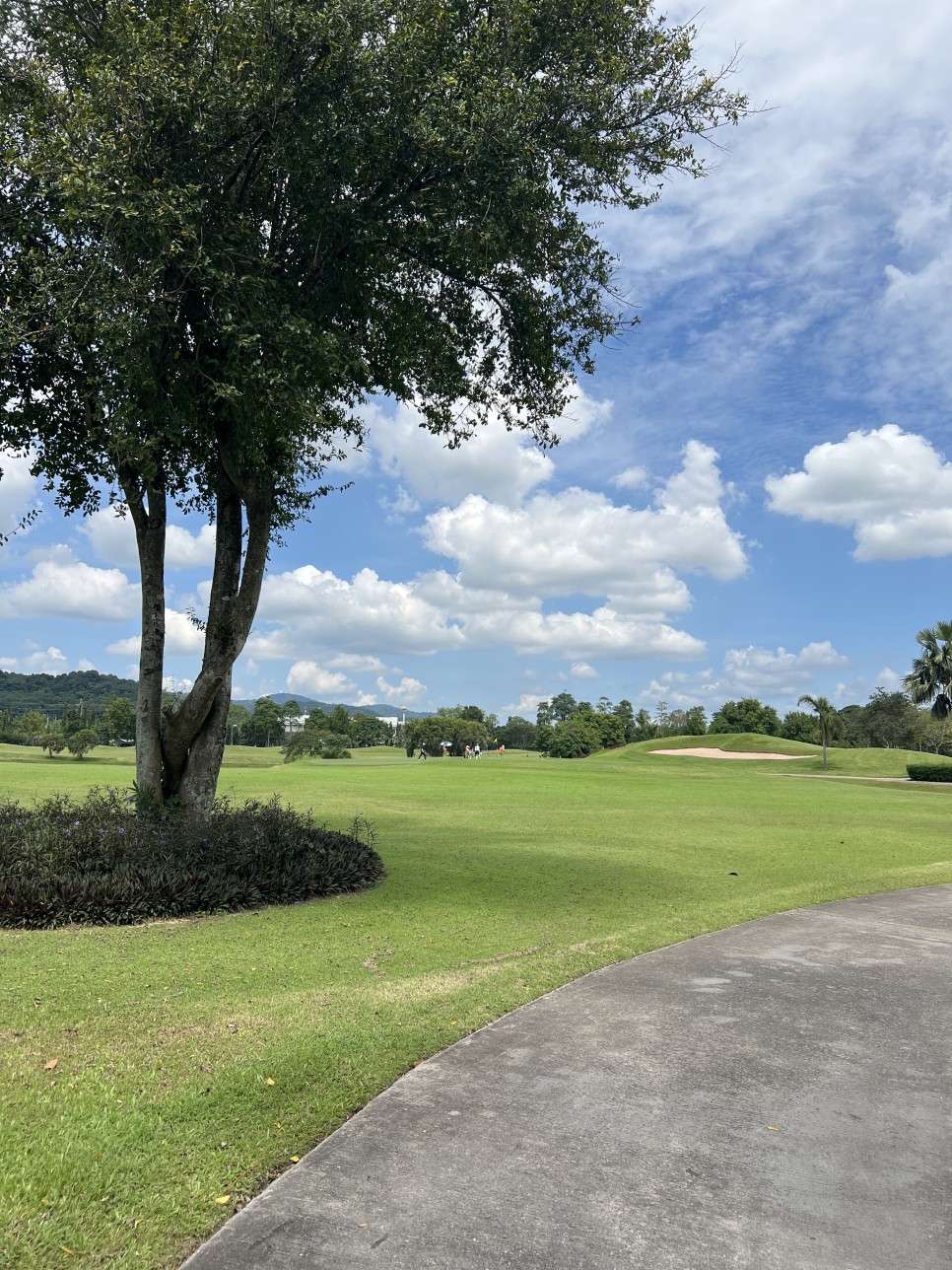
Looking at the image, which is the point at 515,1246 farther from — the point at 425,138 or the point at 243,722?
the point at 243,722

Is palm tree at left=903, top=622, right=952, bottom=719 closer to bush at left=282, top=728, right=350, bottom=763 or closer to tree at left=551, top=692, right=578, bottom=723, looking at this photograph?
bush at left=282, top=728, right=350, bottom=763

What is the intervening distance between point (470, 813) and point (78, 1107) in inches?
726

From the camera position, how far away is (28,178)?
34.3ft

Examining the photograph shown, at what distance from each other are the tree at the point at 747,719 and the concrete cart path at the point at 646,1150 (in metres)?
99.6

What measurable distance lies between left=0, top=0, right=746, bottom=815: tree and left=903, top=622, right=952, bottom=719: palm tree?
5578 cm

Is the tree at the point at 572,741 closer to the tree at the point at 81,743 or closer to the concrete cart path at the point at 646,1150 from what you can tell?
the tree at the point at 81,743

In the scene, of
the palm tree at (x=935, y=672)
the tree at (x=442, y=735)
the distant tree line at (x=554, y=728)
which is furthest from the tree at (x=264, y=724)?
the palm tree at (x=935, y=672)

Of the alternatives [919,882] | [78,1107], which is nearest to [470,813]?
[919,882]

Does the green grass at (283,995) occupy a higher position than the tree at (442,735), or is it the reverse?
the tree at (442,735)

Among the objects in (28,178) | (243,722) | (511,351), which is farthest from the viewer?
(243,722)

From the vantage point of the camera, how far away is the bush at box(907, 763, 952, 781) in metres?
47.2

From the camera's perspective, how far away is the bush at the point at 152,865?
891 centimetres

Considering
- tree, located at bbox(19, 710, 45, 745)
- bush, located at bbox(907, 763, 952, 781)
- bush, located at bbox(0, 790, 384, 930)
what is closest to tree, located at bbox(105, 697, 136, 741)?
tree, located at bbox(19, 710, 45, 745)

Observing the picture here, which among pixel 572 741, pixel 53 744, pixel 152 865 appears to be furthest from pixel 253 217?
pixel 572 741
